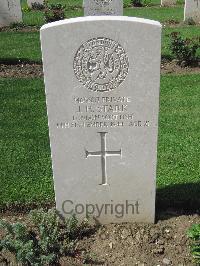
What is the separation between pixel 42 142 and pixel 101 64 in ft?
8.87

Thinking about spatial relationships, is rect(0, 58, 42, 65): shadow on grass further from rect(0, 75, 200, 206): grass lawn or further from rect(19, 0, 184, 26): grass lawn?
rect(19, 0, 184, 26): grass lawn

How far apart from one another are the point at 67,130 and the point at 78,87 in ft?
1.30

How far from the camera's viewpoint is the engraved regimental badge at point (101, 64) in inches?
133

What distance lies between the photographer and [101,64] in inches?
136

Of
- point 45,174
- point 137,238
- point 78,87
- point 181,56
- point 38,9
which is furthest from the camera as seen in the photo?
point 38,9

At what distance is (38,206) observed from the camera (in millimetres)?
4512

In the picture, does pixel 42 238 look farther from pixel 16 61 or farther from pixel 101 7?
pixel 101 7

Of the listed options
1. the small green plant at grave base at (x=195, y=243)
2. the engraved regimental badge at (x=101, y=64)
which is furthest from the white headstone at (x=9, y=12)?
the small green plant at grave base at (x=195, y=243)

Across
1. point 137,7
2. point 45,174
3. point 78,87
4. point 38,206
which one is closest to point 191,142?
point 45,174

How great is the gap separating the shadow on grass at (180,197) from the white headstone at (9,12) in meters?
10.9

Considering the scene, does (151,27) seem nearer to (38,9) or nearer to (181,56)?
(181,56)

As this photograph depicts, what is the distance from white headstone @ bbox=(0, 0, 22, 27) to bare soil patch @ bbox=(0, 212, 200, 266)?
11404 mm

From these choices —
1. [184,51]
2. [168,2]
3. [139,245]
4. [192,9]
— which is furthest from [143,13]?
[139,245]

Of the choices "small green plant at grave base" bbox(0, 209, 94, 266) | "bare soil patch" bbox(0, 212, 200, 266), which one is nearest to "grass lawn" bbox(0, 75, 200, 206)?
"bare soil patch" bbox(0, 212, 200, 266)
